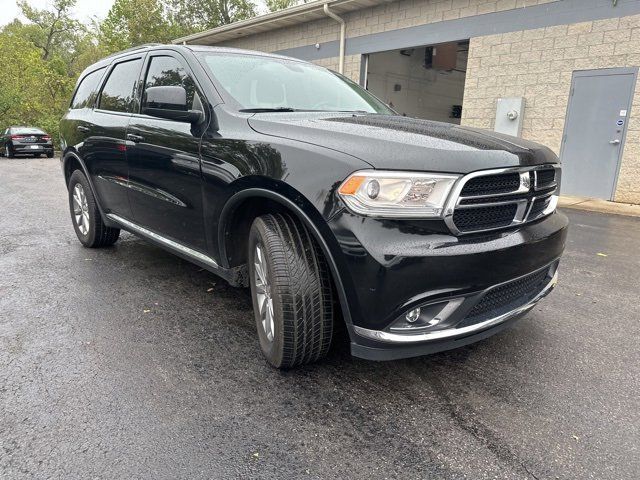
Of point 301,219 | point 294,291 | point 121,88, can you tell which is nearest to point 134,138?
point 121,88

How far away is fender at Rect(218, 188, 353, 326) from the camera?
205 cm

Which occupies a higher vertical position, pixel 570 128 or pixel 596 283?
pixel 570 128

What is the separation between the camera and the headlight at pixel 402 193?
192 centimetres

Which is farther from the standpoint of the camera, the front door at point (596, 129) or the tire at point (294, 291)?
the front door at point (596, 129)

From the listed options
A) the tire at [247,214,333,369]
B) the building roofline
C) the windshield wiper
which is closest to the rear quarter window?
the windshield wiper

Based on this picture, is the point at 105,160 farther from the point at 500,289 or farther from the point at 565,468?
the point at 565,468

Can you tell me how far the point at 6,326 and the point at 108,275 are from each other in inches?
41.6

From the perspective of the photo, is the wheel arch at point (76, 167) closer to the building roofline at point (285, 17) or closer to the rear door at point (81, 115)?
the rear door at point (81, 115)

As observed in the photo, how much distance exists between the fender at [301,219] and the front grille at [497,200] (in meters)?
0.54

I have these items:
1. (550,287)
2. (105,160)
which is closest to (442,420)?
(550,287)

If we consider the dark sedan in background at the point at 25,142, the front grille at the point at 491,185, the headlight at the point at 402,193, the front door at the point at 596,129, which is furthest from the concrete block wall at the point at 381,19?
the dark sedan in background at the point at 25,142

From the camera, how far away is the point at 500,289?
219 cm

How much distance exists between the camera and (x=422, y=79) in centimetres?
1741

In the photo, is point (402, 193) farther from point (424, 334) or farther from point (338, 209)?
point (424, 334)
